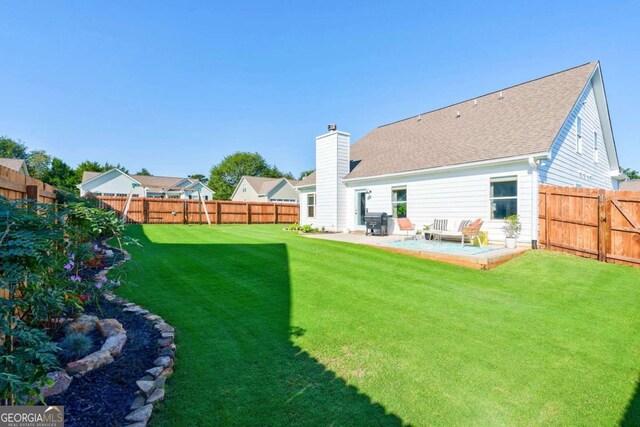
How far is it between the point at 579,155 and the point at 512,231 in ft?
18.3

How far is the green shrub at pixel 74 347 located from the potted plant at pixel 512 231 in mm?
9930

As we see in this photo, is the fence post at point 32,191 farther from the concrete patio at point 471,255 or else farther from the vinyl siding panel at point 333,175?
the vinyl siding panel at point 333,175

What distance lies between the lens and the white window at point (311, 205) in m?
17.8

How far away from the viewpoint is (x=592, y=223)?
8547 mm

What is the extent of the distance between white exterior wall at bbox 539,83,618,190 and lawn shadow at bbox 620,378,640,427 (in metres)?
8.07

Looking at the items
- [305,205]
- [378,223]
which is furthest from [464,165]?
[305,205]

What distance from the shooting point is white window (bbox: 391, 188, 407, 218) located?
13.2 m

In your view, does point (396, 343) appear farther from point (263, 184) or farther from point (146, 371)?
point (263, 184)

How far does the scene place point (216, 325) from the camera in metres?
4.27

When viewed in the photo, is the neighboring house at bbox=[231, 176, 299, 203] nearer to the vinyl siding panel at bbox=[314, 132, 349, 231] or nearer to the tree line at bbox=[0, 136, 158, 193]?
the tree line at bbox=[0, 136, 158, 193]

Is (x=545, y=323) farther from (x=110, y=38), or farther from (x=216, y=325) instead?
(x=110, y=38)

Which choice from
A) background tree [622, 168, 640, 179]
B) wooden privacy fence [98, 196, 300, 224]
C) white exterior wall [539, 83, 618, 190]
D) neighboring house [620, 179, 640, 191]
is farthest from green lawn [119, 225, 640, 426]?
background tree [622, 168, 640, 179]

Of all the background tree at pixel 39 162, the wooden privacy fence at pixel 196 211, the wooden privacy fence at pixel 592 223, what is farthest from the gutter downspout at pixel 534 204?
the background tree at pixel 39 162

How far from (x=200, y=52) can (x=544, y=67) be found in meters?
16.0
